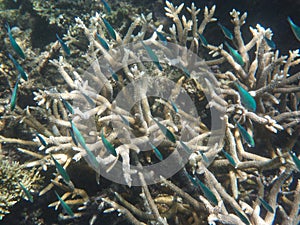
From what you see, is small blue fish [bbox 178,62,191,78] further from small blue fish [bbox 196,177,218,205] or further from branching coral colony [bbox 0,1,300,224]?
small blue fish [bbox 196,177,218,205]

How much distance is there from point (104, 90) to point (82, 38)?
6.24ft

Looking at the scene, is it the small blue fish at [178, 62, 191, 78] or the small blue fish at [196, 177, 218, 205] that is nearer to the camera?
the small blue fish at [196, 177, 218, 205]

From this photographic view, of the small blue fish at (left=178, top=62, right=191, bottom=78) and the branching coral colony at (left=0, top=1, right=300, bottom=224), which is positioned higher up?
the small blue fish at (left=178, top=62, right=191, bottom=78)

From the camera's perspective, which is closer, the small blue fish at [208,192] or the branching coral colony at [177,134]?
the small blue fish at [208,192]

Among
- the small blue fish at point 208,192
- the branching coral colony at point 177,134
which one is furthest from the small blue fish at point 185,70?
the small blue fish at point 208,192

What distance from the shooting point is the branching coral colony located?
9.03 feet

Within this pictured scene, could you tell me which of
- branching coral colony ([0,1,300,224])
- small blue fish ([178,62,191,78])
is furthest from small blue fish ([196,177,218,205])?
small blue fish ([178,62,191,78])

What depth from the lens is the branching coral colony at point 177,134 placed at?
275 cm

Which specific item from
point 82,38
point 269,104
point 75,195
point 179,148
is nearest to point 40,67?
point 82,38

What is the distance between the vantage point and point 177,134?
3.15 metres

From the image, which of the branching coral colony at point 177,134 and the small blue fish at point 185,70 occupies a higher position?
the small blue fish at point 185,70

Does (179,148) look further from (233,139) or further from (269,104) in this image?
(269,104)

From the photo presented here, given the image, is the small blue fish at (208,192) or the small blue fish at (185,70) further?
the small blue fish at (185,70)

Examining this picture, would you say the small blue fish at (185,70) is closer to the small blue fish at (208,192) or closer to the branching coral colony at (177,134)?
the branching coral colony at (177,134)
